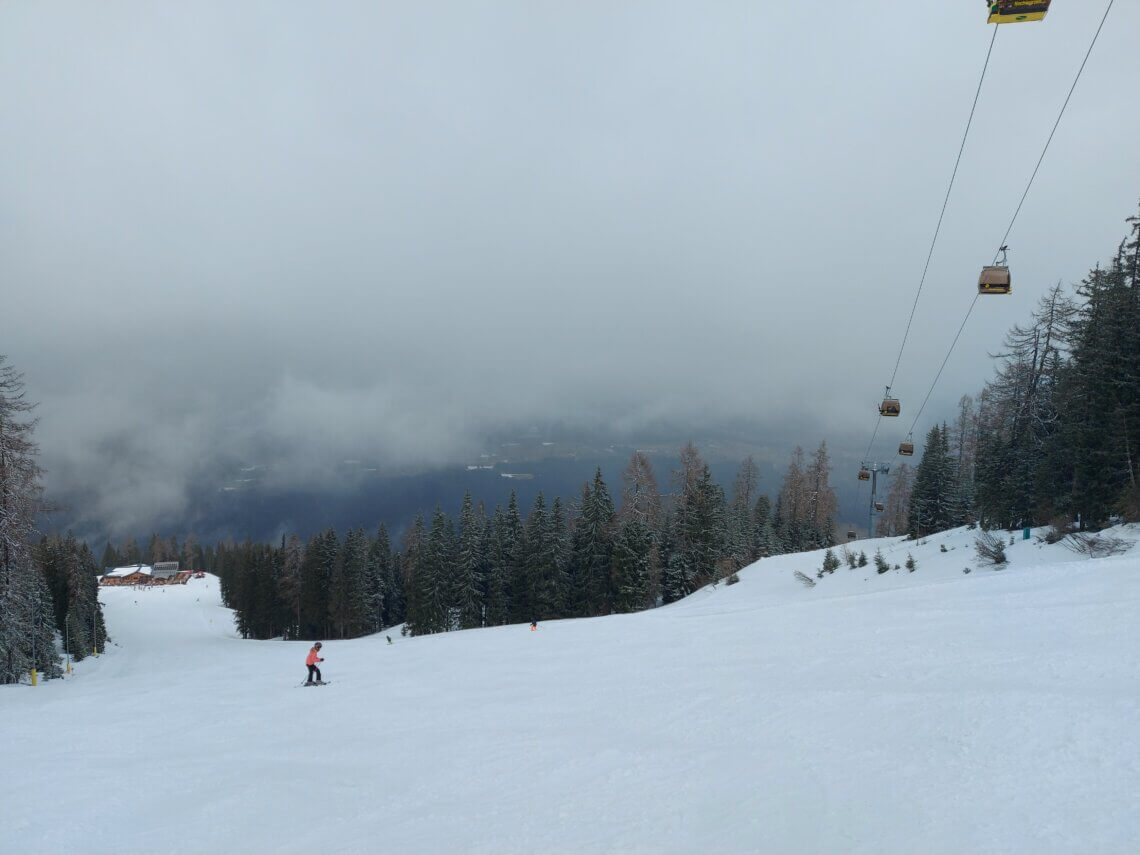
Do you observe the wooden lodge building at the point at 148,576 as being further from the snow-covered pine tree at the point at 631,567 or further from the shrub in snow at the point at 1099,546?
the shrub in snow at the point at 1099,546

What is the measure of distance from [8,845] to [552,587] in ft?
143

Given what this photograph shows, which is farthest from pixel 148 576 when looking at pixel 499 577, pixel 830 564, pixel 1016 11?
pixel 1016 11

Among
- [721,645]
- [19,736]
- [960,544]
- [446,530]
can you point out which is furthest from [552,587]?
[19,736]

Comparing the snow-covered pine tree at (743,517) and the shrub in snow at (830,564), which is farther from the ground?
the snow-covered pine tree at (743,517)

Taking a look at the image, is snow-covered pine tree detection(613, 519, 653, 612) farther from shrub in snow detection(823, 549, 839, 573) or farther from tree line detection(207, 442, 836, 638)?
shrub in snow detection(823, 549, 839, 573)

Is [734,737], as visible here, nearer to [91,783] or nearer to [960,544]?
[91,783]

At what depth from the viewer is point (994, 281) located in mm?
18312

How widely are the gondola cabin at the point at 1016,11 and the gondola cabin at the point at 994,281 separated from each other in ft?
32.0

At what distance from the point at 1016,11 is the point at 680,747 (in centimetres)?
1437

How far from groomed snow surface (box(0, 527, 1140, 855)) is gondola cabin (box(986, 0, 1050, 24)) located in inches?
445

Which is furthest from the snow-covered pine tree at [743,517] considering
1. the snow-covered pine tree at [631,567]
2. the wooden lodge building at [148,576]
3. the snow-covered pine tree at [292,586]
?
the wooden lodge building at [148,576]

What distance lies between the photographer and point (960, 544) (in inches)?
1196

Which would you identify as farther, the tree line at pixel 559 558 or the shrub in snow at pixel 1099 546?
the tree line at pixel 559 558

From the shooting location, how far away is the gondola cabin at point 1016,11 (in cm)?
1018
